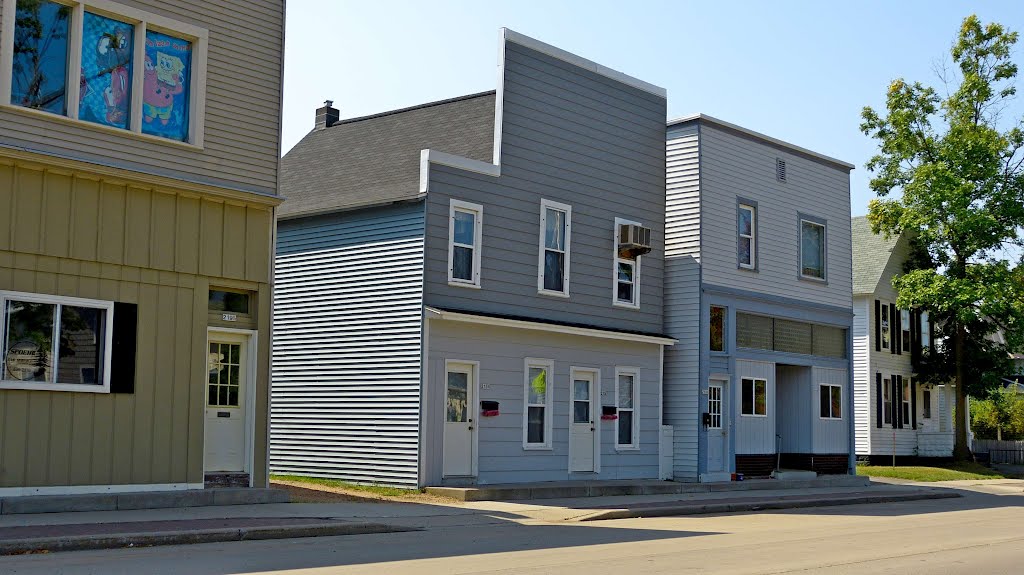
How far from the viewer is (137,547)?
1277 cm

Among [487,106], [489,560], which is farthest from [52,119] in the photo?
[487,106]

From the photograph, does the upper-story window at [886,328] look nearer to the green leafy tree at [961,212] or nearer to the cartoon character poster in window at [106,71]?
the green leafy tree at [961,212]

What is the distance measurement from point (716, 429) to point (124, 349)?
15.7 meters

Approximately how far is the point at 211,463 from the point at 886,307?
1165 inches

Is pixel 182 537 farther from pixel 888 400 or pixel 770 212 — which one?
pixel 888 400

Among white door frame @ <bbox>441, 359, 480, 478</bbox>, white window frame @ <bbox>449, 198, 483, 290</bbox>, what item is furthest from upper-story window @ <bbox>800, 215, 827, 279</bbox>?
white door frame @ <bbox>441, 359, 480, 478</bbox>

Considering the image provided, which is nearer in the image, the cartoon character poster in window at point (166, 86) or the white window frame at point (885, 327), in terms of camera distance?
the cartoon character poster in window at point (166, 86)

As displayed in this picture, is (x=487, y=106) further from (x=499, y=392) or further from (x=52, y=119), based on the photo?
(x=52, y=119)

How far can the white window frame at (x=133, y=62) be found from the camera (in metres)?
15.6

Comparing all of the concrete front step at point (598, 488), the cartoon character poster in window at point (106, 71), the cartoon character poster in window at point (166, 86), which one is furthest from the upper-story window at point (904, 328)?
the cartoon character poster in window at point (106, 71)

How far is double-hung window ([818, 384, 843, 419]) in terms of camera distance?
3138 centimetres

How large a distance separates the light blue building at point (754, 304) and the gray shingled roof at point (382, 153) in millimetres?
6205

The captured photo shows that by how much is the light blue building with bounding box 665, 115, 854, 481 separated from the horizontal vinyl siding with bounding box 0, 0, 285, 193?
12.3m

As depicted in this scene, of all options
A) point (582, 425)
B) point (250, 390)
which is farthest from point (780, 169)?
point (250, 390)
